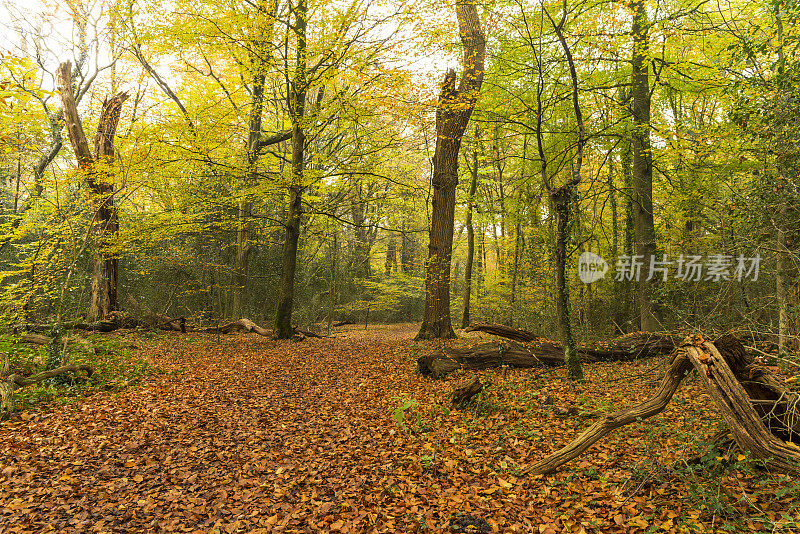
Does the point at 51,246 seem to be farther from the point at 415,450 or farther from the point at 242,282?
the point at 415,450

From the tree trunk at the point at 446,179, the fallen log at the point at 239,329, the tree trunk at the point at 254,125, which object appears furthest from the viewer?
the fallen log at the point at 239,329

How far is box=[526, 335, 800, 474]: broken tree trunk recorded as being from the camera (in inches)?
123

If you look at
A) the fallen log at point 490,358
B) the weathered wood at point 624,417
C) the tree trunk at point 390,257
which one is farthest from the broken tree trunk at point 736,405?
the tree trunk at point 390,257

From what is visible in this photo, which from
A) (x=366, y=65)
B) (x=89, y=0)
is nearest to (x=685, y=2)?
(x=366, y=65)

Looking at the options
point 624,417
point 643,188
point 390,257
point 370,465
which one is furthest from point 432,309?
point 390,257

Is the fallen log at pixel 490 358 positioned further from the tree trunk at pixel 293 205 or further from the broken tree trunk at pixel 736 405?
the tree trunk at pixel 293 205

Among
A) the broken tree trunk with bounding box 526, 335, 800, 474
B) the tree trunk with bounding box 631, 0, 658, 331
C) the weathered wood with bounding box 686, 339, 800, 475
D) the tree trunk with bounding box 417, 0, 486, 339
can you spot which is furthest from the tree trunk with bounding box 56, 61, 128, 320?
the tree trunk with bounding box 631, 0, 658, 331

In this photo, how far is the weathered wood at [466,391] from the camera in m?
5.87

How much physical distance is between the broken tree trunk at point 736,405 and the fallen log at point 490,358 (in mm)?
3645

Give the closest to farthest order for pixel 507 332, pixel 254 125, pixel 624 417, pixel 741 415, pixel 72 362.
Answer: pixel 741 415 → pixel 624 417 → pixel 72 362 → pixel 507 332 → pixel 254 125

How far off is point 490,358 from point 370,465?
390cm

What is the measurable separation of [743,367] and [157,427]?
261 inches

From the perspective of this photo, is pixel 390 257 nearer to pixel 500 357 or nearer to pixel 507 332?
pixel 507 332

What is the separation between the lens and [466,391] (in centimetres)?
587
